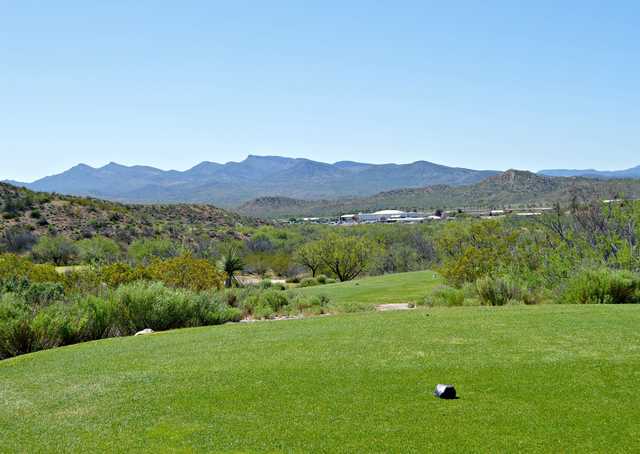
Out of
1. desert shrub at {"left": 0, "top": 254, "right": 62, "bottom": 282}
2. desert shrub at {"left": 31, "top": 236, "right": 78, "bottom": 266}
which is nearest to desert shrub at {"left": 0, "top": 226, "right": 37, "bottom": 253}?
desert shrub at {"left": 31, "top": 236, "right": 78, "bottom": 266}

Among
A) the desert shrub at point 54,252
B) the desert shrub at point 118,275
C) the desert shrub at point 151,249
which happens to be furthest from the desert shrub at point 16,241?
the desert shrub at point 118,275

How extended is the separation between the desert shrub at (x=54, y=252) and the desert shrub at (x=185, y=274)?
3020 cm

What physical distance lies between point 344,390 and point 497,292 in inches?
445

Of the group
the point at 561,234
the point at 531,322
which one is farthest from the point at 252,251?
the point at 531,322

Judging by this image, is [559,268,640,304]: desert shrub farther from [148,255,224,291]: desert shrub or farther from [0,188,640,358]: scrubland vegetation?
[148,255,224,291]: desert shrub

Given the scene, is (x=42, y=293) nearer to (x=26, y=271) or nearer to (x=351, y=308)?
(x=26, y=271)

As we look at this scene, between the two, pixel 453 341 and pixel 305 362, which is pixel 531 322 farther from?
pixel 305 362

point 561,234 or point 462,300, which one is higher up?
point 561,234

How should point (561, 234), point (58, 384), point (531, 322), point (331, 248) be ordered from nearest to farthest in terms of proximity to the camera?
point (58, 384)
point (531, 322)
point (561, 234)
point (331, 248)

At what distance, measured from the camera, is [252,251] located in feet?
211

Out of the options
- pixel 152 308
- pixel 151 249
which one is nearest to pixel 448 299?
pixel 152 308

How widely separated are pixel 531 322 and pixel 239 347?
18.2 feet

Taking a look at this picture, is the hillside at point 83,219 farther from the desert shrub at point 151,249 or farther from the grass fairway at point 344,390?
the grass fairway at point 344,390

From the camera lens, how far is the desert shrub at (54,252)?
50.8 m
